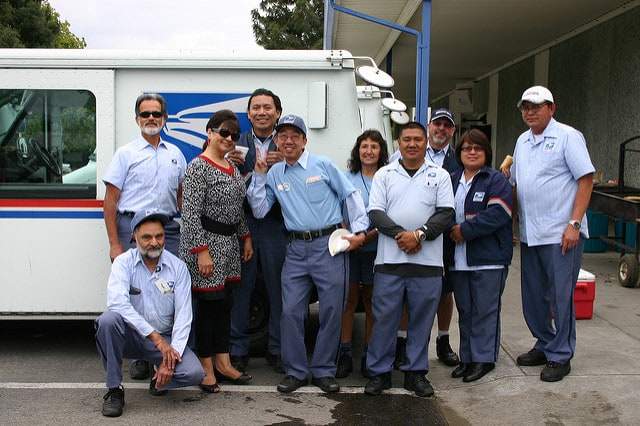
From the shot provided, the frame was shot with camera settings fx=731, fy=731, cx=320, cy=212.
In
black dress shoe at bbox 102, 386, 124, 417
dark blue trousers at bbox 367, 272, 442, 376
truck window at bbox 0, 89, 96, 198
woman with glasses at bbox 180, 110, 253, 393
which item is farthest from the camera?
truck window at bbox 0, 89, 96, 198

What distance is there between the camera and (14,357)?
573 centimetres

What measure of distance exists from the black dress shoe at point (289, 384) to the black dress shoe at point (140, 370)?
1.01 meters

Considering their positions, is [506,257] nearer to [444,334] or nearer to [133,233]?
[444,334]

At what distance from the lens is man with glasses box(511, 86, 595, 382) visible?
486 cm

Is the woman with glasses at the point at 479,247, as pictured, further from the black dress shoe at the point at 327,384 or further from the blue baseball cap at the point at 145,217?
the blue baseball cap at the point at 145,217

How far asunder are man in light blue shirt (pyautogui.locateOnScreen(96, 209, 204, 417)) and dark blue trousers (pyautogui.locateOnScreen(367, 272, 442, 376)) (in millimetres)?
1181

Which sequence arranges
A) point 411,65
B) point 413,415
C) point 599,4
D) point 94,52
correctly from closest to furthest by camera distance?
point 413,415
point 94,52
point 599,4
point 411,65

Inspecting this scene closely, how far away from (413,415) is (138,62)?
3.12 meters

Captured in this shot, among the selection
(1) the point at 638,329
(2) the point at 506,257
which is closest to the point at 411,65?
(1) the point at 638,329

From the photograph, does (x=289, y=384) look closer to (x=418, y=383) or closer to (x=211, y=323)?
(x=211, y=323)

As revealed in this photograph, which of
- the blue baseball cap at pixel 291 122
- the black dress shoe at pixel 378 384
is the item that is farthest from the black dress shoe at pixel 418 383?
the blue baseball cap at pixel 291 122

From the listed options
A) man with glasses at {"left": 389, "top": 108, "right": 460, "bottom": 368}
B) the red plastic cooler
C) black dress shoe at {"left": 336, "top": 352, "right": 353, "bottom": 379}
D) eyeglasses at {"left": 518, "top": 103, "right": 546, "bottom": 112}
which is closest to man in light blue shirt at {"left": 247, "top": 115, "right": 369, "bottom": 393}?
black dress shoe at {"left": 336, "top": 352, "right": 353, "bottom": 379}

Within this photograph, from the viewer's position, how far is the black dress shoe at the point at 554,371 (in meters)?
4.99

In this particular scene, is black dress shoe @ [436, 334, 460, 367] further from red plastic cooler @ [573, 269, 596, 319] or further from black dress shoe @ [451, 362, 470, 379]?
red plastic cooler @ [573, 269, 596, 319]
